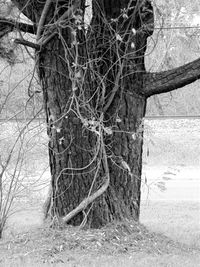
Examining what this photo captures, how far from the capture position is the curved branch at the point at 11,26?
20.1ft

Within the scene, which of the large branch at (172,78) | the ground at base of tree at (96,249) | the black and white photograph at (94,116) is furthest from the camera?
the large branch at (172,78)

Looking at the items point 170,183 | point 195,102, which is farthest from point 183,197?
point 195,102

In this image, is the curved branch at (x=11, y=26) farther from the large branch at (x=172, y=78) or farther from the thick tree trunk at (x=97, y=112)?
the large branch at (x=172, y=78)

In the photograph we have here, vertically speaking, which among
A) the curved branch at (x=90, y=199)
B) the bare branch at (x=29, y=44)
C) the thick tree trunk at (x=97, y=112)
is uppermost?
the bare branch at (x=29, y=44)

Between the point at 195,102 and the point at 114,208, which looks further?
the point at 195,102

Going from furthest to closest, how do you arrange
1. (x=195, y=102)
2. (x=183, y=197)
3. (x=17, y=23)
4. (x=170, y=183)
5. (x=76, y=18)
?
(x=195, y=102) → (x=170, y=183) → (x=183, y=197) → (x=17, y=23) → (x=76, y=18)

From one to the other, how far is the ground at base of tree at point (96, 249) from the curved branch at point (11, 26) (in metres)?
2.30

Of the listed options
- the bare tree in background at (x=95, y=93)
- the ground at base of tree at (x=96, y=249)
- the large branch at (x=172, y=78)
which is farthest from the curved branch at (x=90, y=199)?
the large branch at (x=172, y=78)

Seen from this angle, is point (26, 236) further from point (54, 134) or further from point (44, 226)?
point (54, 134)

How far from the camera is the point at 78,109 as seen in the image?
587cm

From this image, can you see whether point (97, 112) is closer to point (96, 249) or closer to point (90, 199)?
point (90, 199)

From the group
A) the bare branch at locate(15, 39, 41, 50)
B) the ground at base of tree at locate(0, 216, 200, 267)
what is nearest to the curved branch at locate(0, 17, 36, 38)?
the bare branch at locate(15, 39, 41, 50)

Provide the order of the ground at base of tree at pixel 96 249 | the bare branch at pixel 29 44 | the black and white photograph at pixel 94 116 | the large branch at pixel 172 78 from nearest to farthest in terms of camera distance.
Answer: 1. the ground at base of tree at pixel 96 249
2. the bare branch at pixel 29 44
3. the black and white photograph at pixel 94 116
4. the large branch at pixel 172 78

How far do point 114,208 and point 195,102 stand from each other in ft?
53.5
